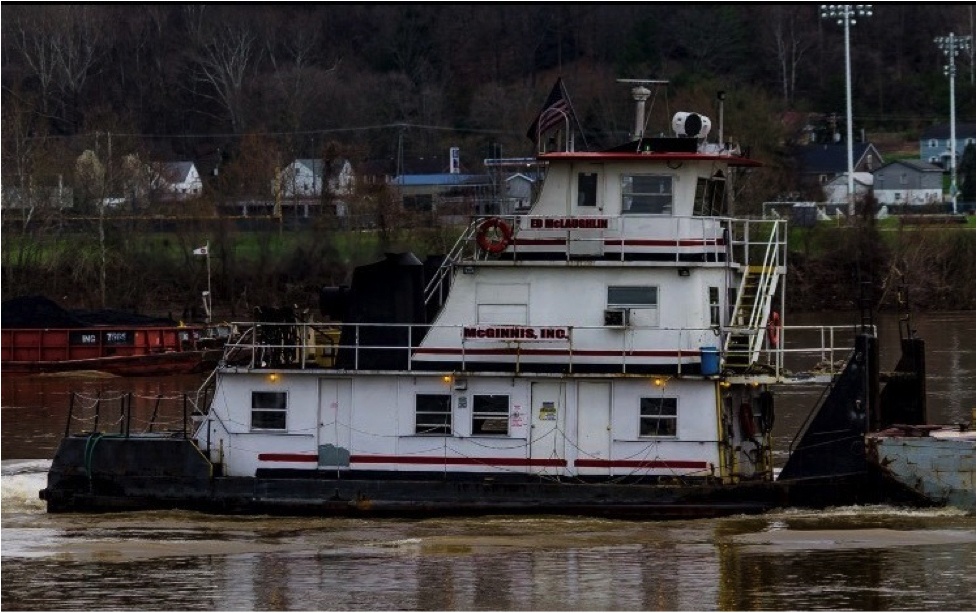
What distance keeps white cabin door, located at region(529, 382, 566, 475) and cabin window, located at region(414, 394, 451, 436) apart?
1.24 meters

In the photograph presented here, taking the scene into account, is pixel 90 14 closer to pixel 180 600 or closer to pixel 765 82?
pixel 765 82

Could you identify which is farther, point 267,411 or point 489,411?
point 267,411

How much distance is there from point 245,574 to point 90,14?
6734 centimetres

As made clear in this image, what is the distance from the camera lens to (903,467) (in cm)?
2672

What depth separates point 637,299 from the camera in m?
27.0

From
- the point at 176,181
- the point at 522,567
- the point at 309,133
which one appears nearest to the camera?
the point at 522,567

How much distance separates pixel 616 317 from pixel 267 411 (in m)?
5.28

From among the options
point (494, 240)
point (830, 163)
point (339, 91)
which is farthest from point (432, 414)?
point (830, 163)

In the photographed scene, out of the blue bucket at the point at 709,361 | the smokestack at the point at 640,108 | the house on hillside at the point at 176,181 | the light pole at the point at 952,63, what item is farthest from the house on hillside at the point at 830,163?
the blue bucket at the point at 709,361

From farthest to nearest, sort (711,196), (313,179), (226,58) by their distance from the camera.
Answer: (226,58) → (313,179) → (711,196)

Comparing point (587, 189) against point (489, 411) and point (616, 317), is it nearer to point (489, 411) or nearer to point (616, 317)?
point (616, 317)

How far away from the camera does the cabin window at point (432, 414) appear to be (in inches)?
1065

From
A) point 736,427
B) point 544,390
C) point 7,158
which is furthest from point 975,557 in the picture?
point 7,158

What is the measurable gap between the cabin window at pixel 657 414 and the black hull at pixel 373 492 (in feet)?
2.52
